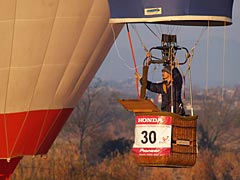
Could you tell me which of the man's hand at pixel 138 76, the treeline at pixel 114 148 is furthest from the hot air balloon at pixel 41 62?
the treeline at pixel 114 148

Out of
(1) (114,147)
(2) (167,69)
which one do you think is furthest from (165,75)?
(1) (114,147)

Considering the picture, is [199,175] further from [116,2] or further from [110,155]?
[116,2]

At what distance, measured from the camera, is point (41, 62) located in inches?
663

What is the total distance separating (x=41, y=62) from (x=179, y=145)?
334 cm

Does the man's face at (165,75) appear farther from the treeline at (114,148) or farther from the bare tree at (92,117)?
the bare tree at (92,117)

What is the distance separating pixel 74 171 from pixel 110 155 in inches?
353

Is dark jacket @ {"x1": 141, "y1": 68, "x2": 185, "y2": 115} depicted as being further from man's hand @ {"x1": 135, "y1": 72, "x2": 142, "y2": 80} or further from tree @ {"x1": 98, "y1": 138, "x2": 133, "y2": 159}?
tree @ {"x1": 98, "y1": 138, "x2": 133, "y2": 159}

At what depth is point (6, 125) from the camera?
1684 cm

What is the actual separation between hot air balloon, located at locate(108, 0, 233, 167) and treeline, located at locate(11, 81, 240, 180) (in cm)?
1517

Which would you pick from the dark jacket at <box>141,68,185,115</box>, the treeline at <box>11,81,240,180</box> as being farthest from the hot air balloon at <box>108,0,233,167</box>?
the treeline at <box>11,81,240,180</box>

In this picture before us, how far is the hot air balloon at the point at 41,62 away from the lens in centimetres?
1638

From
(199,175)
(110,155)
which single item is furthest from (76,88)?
(110,155)

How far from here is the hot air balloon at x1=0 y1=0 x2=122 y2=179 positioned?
16.4 m

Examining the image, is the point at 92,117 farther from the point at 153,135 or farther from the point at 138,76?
the point at 153,135
